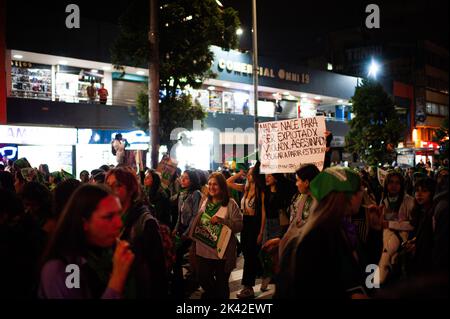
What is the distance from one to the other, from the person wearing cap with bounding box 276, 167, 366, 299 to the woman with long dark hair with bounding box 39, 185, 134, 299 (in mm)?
→ 989

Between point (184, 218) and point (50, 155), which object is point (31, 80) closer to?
point (50, 155)

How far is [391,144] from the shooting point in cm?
3391

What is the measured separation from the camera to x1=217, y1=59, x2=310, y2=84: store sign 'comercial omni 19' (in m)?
27.9

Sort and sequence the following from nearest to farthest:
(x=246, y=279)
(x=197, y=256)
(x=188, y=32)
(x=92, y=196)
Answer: (x=92, y=196) → (x=197, y=256) → (x=246, y=279) → (x=188, y=32)

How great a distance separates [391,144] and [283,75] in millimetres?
9486

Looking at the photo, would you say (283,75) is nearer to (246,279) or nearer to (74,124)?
(74,124)

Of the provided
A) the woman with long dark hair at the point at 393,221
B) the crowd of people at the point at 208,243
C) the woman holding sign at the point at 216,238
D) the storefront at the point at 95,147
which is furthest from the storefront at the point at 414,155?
the woman holding sign at the point at 216,238

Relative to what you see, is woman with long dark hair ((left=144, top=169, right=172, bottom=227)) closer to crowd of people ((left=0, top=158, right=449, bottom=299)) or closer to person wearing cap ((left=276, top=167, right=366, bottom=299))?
crowd of people ((left=0, top=158, right=449, bottom=299))

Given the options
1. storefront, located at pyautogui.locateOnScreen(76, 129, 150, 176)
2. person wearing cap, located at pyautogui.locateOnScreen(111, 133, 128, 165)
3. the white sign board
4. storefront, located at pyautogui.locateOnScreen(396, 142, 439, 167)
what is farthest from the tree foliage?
storefront, located at pyautogui.locateOnScreen(396, 142, 439, 167)

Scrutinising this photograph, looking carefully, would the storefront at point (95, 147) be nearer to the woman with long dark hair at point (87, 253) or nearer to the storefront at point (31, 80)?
the storefront at point (31, 80)

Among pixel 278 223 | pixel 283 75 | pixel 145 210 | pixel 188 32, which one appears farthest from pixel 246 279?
pixel 283 75

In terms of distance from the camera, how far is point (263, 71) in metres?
Result: 30.9

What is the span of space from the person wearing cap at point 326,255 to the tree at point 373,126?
105 ft

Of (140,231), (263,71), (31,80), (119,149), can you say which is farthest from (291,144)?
(263,71)
